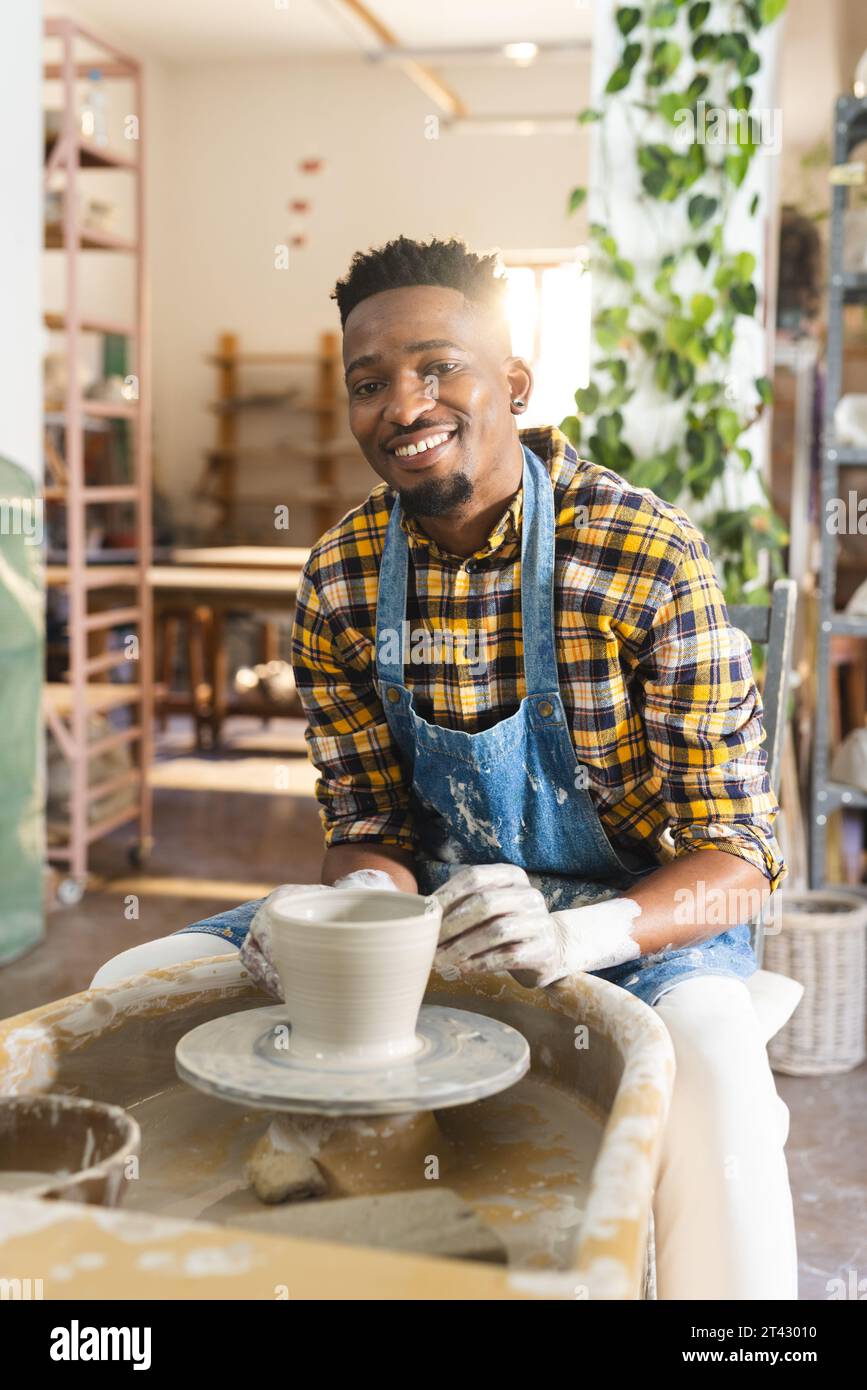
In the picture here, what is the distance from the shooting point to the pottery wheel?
2.91ft

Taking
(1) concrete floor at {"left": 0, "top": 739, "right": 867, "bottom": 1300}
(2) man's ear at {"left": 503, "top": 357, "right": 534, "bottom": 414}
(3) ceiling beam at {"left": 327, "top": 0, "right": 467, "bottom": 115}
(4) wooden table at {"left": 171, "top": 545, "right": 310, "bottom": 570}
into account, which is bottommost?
(1) concrete floor at {"left": 0, "top": 739, "right": 867, "bottom": 1300}

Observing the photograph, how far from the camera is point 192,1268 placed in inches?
25.8

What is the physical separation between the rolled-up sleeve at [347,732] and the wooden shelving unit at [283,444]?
6893 millimetres

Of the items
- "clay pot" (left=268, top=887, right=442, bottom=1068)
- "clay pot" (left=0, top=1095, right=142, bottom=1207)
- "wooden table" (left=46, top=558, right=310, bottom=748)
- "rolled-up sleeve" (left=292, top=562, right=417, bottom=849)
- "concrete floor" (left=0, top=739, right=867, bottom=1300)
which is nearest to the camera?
"clay pot" (left=0, top=1095, right=142, bottom=1207)

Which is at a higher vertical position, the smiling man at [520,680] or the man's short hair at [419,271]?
the man's short hair at [419,271]

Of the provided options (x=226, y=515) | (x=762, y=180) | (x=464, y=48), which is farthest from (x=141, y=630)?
(x=226, y=515)

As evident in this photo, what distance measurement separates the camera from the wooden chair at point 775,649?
5.76ft

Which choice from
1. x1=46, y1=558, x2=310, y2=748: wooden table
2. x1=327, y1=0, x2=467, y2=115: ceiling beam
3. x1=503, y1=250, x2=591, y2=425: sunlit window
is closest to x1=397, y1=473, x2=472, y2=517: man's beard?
x1=46, y1=558, x2=310, y2=748: wooden table

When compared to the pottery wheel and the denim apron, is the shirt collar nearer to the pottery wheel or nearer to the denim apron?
the denim apron

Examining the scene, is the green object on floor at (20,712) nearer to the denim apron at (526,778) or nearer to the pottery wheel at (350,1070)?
the denim apron at (526,778)

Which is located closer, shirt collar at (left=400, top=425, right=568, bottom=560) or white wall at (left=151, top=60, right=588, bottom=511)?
shirt collar at (left=400, top=425, right=568, bottom=560)

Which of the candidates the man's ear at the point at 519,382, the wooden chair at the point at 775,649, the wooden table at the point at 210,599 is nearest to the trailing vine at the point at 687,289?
the wooden chair at the point at 775,649

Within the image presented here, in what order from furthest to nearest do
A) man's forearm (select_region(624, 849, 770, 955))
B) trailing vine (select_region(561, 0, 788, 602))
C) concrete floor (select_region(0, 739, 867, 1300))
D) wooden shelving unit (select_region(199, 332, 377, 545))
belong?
wooden shelving unit (select_region(199, 332, 377, 545))
trailing vine (select_region(561, 0, 788, 602))
concrete floor (select_region(0, 739, 867, 1300))
man's forearm (select_region(624, 849, 770, 955))

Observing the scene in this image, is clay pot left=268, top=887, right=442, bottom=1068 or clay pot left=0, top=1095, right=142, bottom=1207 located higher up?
clay pot left=268, top=887, right=442, bottom=1068
